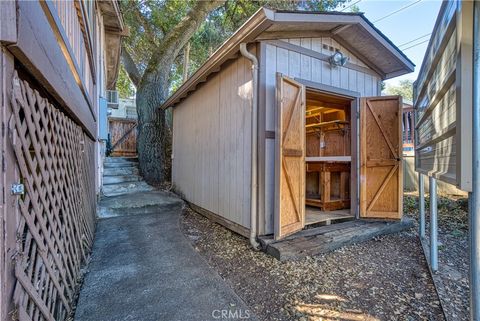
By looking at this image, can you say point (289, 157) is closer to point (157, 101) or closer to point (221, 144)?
point (221, 144)

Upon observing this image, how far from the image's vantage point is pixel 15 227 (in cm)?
110

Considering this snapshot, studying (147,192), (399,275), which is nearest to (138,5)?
(147,192)

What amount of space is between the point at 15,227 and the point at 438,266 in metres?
3.78

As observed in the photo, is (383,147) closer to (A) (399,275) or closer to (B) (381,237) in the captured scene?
(B) (381,237)

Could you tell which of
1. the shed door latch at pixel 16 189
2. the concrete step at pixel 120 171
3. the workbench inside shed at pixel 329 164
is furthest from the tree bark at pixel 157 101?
the shed door latch at pixel 16 189

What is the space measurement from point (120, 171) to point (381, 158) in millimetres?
6689

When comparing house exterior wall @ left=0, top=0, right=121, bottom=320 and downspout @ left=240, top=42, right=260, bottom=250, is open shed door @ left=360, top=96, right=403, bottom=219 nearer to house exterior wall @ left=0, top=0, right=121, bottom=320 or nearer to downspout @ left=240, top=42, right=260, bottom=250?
downspout @ left=240, top=42, right=260, bottom=250

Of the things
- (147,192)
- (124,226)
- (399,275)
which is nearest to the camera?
(399,275)

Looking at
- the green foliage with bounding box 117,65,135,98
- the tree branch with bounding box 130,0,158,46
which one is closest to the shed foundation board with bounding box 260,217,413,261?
the tree branch with bounding box 130,0,158,46

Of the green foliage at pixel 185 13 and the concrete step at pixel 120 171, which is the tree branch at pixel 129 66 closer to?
the green foliage at pixel 185 13

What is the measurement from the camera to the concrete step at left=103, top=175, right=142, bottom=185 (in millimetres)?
6256

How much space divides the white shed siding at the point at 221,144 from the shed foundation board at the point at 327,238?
25.5 inches

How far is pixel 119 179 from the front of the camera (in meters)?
6.53

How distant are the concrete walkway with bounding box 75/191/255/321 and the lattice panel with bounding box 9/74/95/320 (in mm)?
227
